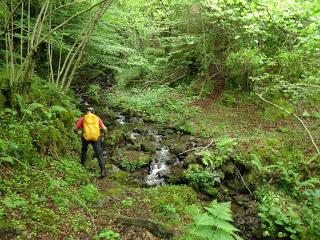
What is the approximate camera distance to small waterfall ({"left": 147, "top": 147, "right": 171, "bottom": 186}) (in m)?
11.6

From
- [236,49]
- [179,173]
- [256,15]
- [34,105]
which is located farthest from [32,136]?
[236,49]

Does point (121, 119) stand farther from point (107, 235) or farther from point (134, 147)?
point (107, 235)

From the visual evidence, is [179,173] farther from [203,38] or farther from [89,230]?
[203,38]

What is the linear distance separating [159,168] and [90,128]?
142 inches

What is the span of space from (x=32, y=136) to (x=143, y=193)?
3.59 meters

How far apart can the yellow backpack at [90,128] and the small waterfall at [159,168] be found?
2552 millimetres

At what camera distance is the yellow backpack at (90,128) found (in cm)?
1027

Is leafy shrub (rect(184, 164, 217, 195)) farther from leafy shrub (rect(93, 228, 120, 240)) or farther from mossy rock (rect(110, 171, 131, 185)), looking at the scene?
leafy shrub (rect(93, 228, 120, 240))

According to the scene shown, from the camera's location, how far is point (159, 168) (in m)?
12.7

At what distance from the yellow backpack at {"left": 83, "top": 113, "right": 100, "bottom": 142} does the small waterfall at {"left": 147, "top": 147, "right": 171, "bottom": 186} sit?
2552 millimetres

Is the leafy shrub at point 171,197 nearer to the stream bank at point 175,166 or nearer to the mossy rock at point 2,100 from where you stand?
the stream bank at point 175,166

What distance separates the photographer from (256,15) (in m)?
9.80

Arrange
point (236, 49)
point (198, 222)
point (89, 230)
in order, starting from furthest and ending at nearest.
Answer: point (236, 49)
point (89, 230)
point (198, 222)

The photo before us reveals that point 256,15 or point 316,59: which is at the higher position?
point 256,15
